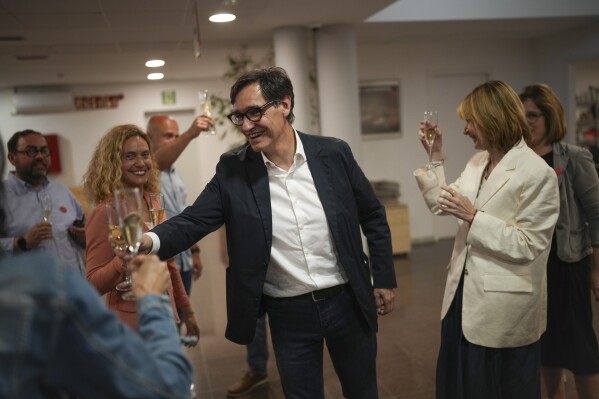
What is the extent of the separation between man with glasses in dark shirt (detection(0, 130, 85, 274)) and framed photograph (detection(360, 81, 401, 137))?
16.6ft

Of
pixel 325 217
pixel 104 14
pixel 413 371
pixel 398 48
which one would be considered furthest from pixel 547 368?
pixel 398 48

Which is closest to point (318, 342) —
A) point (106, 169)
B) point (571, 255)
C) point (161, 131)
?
point (106, 169)

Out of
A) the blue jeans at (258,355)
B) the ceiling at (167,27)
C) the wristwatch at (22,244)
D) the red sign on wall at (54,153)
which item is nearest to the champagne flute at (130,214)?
the wristwatch at (22,244)

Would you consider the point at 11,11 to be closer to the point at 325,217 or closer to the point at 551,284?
the point at 325,217

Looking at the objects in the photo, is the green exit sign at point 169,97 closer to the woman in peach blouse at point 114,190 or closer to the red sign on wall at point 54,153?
the red sign on wall at point 54,153

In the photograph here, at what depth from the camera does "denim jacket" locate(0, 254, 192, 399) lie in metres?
0.87

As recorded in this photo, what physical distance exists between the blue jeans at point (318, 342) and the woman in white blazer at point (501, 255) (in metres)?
0.43

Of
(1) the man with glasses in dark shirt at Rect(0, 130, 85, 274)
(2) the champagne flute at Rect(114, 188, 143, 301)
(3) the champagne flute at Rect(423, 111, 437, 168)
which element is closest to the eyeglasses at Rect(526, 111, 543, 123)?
(3) the champagne flute at Rect(423, 111, 437, 168)

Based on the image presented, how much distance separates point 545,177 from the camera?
209cm

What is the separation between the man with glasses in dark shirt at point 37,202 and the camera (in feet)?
10.1

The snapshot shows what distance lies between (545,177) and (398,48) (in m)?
5.87

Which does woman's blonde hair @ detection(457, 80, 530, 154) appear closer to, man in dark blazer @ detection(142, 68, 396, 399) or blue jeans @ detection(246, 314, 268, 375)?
man in dark blazer @ detection(142, 68, 396, 399)

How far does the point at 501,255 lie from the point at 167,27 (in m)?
3.94

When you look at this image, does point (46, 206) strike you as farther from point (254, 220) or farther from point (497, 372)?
point (497, 372)
